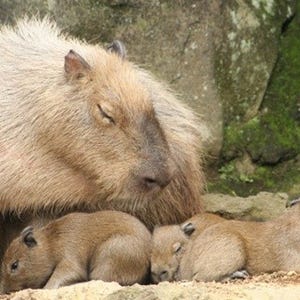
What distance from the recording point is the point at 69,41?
10.9 m

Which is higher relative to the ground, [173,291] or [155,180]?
[155,180]

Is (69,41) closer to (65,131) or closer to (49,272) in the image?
(65,131)

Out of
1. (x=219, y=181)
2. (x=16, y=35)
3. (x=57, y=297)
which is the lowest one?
(x=57, y=297)

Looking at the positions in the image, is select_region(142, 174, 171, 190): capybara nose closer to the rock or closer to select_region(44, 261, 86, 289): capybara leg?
select_region(44, 261, 86, 289): capybara leg

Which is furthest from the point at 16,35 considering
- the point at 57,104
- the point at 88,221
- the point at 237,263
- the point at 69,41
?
the point at 237,263

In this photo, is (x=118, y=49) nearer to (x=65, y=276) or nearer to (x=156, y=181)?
(x=156, y=181)

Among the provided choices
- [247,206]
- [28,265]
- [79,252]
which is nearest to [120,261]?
[79,252]

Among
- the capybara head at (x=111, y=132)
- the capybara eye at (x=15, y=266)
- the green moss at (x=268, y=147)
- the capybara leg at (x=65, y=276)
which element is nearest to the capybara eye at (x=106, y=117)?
the capybara head at (x=111, y=132)

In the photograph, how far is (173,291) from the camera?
8266 mm

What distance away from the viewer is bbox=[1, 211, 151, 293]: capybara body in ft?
30.9

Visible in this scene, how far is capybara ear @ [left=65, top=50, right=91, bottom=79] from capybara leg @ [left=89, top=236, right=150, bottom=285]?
51.0 inches

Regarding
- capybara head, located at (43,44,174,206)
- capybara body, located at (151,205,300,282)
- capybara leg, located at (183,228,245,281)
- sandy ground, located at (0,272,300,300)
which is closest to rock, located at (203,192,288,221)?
capybara body, located at (151,205,300,282)

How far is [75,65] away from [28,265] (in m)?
1.54

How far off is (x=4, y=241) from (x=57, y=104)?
1248mm
